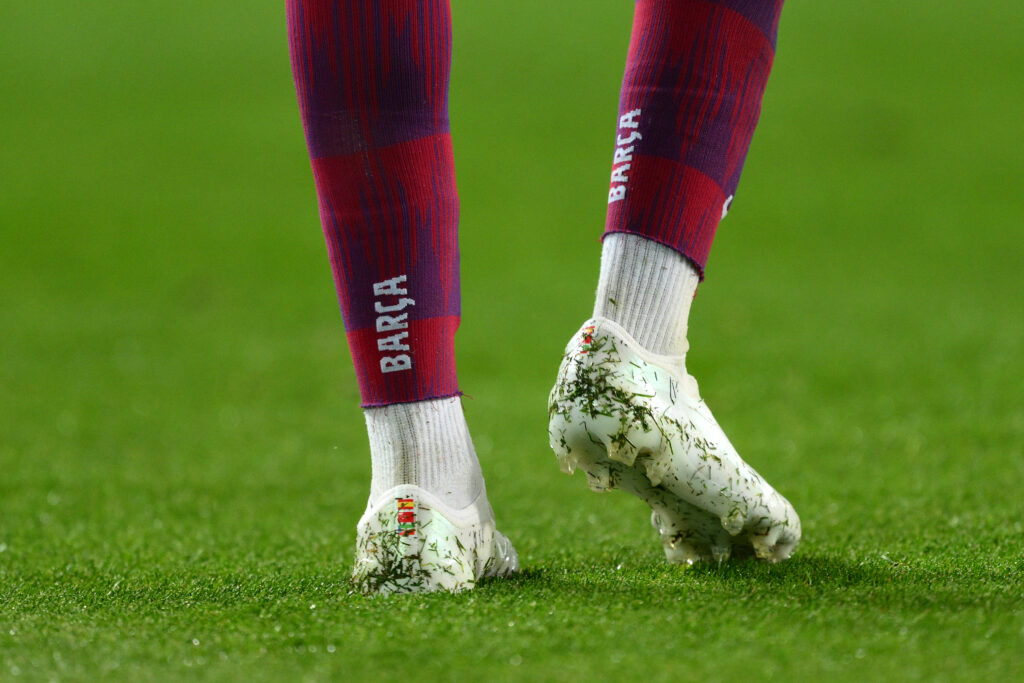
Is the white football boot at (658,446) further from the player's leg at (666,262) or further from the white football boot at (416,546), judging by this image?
the white football boot at (416,546)

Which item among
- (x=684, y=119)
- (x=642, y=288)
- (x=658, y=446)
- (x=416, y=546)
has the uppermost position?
(x=684, y=119)

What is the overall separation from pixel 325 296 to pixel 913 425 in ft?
6.52

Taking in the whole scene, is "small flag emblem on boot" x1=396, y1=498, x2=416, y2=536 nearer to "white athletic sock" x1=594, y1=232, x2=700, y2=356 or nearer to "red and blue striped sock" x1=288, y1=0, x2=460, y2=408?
"red and blue striped sock" x1=288, y1=0, x2=460, y2=408

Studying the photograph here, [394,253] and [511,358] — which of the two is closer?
[394,253]

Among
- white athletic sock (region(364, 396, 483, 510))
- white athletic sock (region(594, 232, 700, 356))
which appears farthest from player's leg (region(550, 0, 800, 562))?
white athletic sock (region(364, 396, 483, 510))

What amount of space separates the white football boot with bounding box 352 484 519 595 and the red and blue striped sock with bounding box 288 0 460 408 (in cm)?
10

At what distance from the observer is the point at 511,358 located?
283 cm

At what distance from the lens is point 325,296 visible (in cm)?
353

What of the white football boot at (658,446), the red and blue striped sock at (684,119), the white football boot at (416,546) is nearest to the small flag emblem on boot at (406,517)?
the white football boot at (416,546)

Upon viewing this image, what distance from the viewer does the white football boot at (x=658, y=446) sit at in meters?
0.98

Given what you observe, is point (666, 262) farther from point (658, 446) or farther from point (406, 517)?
point (406, 517)

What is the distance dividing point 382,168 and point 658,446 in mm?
348

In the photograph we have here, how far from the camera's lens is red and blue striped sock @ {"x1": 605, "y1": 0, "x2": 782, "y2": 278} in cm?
102

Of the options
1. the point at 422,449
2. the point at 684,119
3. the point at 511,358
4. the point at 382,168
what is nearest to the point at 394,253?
the point at 382,168
